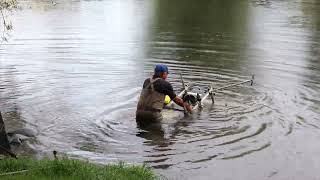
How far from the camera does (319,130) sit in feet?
49.4

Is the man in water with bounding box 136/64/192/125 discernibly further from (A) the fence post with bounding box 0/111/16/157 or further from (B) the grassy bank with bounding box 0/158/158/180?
(A) the fence post with bounding box 0/111/16/157

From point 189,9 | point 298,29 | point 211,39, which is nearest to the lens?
point 211,39

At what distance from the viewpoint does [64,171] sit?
31.9 feet

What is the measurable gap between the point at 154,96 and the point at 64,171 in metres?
5.83

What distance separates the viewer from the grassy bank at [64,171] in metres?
9.44

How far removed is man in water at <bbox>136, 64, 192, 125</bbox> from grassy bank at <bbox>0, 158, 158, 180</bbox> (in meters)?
4.67

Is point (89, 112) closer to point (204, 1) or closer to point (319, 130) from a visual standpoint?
point (319, 130)

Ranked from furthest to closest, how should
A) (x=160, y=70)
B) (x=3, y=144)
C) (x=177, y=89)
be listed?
1. (x=177, y=89)
2. (x=160, y=70)
3. (x=3, y=144)

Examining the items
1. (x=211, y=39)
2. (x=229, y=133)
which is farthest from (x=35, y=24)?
(x=229, y=133)

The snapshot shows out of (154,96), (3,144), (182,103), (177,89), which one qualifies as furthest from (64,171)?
(177,89)

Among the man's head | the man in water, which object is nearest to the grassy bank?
the man in water

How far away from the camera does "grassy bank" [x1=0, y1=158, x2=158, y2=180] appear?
9438 millimetres

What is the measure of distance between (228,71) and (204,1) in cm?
4378

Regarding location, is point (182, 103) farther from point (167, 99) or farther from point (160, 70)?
point (160, 70)
